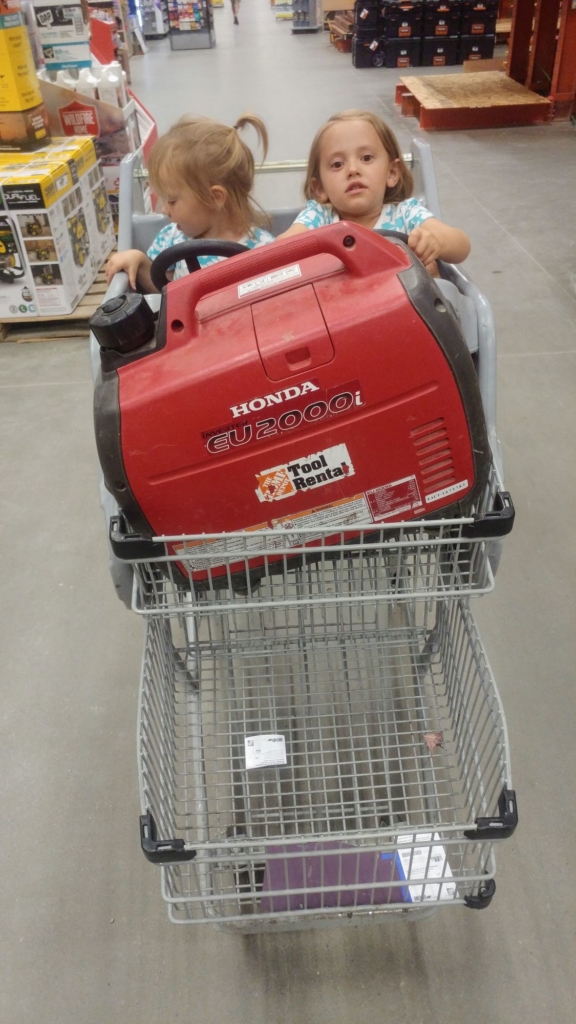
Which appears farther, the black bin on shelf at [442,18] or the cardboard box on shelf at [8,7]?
the black bin on shelf at [442,18]

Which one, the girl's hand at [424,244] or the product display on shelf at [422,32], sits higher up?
the girl's hand at [424,244]

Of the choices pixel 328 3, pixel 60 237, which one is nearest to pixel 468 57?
pixel 328 3

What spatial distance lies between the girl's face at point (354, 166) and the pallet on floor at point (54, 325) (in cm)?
174

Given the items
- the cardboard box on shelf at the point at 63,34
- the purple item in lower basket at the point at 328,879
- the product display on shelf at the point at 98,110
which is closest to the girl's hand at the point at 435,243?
the purple item in lower basket at the point at 328,879

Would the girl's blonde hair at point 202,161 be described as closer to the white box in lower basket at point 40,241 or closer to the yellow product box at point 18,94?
the white box in lower basket at point 40,241

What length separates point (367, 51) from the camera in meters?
7.63

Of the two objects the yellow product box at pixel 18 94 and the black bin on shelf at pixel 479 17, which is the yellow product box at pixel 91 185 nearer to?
the yellow product box at pixel 18 94

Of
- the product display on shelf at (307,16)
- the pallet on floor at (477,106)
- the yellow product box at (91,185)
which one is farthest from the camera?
the product display on shelf at (307,16)

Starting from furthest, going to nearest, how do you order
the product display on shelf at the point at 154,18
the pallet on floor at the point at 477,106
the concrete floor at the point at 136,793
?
the product display on shelf at the point at 154,18 → the pallet on floor at the point at 477,106 → the concrete floor at the point at 136,793

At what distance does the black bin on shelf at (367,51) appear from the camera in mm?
7543

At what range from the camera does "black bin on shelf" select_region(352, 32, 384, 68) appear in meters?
7.54

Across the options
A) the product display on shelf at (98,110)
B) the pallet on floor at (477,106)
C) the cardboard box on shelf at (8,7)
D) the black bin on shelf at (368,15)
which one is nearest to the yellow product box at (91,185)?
the product display on shelf at (98,110)

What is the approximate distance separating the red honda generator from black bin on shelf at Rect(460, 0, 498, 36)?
8316mm

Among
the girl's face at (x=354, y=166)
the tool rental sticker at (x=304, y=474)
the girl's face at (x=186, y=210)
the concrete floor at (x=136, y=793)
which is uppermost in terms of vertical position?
the girl's face at (x=354, y=166)
